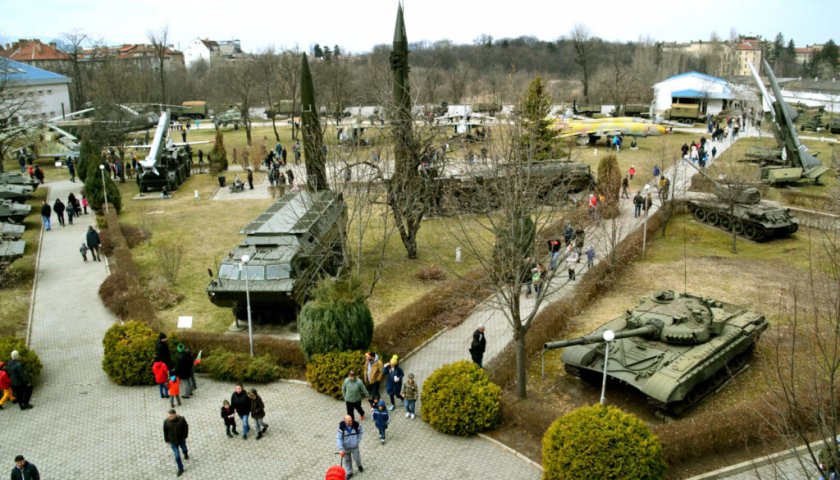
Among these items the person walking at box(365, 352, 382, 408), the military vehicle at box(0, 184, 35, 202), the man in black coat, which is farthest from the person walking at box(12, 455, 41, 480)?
the military vehicle at box(0, 184, 35, 202)

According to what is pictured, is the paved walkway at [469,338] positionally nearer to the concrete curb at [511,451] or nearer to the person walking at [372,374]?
the person walking at [372,374]

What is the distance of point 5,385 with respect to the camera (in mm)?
14438

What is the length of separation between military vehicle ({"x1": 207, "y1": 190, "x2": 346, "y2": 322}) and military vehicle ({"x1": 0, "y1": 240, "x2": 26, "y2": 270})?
884cm

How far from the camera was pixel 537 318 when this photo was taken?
59.9ft

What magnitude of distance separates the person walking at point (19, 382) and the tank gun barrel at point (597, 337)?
11165 mm

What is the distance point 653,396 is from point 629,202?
21.5m

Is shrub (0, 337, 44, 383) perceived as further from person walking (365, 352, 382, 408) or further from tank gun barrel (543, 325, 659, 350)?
tank gun barrel (543, 325, 659, 350)

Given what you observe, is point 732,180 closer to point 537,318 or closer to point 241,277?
point 537,318

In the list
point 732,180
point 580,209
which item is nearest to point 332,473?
point 580,209

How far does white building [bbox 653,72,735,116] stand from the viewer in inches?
2648

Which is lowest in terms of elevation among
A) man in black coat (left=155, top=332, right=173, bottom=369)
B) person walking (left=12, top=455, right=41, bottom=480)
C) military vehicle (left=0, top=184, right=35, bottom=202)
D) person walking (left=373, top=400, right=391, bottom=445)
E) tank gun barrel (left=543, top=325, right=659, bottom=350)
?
person walking (left=373, top=400, right=391, bottom=445)

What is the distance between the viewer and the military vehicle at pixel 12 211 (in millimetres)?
29125

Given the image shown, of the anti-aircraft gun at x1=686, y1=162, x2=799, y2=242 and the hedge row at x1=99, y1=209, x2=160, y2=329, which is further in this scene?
the anti-aircraft gun at x1=686, y1=162, x2=799, y2=242

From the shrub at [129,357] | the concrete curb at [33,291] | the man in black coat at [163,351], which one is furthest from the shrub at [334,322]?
the concrete curb at [33,291]
